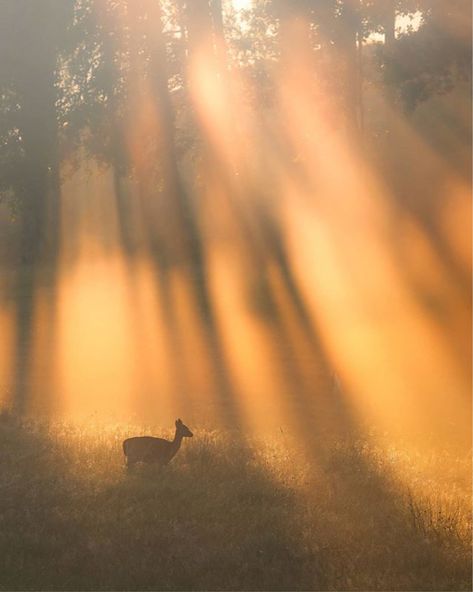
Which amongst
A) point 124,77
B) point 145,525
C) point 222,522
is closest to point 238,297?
point 124,77

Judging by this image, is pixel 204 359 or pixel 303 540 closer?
pixel 303 540

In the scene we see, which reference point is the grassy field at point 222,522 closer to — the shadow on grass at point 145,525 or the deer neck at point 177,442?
the shadow on grass at point 145,525

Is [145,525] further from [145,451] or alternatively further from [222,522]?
[145,451]

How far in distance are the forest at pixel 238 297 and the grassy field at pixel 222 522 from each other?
4cm

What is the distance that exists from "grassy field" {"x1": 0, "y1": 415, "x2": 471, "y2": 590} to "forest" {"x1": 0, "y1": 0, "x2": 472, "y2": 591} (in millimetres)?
38

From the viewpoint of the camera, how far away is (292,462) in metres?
14.3

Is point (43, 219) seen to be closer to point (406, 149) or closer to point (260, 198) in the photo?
point (260, 198)

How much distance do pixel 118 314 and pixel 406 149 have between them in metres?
20.8

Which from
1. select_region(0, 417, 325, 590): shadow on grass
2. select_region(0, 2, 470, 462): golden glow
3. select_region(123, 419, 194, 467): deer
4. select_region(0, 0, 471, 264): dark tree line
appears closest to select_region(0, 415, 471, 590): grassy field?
select_region(0, 417, 325, 590): shadow on grass

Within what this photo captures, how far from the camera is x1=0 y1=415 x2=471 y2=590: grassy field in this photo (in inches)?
375

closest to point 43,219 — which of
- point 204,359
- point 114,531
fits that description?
point 204,359

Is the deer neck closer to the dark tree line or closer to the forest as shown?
the forest

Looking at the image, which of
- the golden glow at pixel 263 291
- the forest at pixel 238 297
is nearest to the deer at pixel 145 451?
the forest at pixel 238 297

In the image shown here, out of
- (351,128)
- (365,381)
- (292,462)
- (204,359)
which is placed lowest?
(292,462)
